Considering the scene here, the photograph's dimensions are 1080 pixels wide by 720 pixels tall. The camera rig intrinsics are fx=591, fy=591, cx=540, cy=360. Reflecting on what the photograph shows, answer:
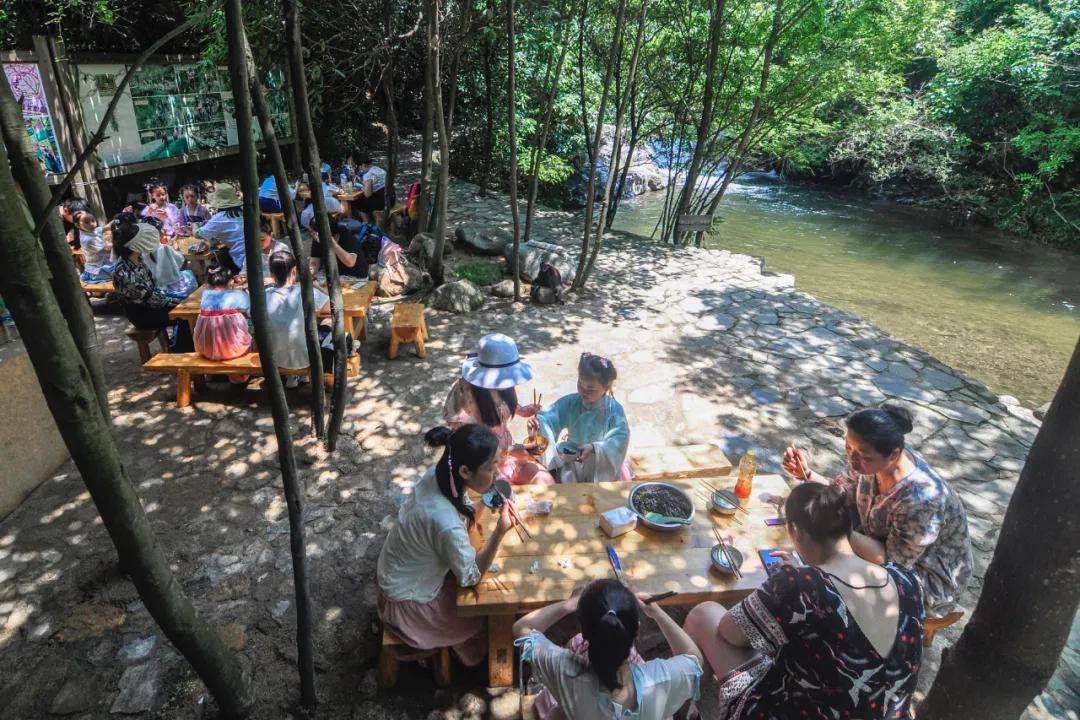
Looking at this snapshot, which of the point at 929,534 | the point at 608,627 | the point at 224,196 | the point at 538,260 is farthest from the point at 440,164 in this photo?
the point at 224,196

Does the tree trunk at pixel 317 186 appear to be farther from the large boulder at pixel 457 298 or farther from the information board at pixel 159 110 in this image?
the information board at pixel 159 110

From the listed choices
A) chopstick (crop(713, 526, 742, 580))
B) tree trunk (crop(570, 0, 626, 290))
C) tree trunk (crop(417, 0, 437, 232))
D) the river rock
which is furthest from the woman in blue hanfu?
tree trunk (crop(417, 0, 437, 232))

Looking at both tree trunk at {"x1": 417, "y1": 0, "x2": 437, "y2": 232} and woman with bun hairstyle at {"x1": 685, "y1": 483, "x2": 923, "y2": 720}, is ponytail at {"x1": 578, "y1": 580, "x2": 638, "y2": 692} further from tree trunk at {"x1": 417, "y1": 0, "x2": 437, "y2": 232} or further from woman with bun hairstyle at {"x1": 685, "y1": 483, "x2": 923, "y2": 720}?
tree trunk at {"x1": 417, "y1": 0, "x2": 437, "y2": 232}

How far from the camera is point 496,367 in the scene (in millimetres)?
3988

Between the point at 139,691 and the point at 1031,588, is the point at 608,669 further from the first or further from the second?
the point at 139,691

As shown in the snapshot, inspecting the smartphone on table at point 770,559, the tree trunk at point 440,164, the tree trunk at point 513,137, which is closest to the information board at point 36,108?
the tree trunk at point 440,164

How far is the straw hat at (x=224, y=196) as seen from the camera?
41.8 ft

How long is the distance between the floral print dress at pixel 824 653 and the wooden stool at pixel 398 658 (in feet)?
5.21

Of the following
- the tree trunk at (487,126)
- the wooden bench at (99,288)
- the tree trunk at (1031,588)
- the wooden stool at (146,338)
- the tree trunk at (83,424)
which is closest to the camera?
the tree trunk at (1031,588)

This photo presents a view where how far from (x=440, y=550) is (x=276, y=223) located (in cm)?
968

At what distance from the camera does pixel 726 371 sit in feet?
22.9

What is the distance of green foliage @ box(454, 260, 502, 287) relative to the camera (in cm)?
935

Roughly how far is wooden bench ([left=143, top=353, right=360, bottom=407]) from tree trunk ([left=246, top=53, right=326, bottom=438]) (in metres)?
0.54

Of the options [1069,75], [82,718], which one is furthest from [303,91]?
[1069,75]
